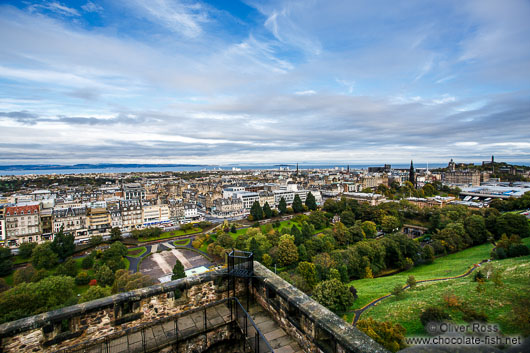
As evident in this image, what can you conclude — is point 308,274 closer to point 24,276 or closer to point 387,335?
point 387,335

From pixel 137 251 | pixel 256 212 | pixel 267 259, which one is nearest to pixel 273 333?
pixel 267 259

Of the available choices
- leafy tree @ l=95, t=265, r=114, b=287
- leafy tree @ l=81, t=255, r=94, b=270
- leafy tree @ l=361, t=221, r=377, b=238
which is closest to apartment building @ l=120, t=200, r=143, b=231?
leafy tree @ l=81, t=255, r=94, b=270

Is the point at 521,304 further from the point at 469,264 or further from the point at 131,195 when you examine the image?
the point at 131,195

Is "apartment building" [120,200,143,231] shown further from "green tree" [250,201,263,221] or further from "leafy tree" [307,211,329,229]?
"leafy tree" [307,211,329,229]

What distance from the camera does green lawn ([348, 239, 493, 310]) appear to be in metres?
21.1

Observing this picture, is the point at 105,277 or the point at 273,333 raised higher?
the point at 273,333

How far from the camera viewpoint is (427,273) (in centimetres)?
2650

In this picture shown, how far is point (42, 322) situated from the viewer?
13.0 ft

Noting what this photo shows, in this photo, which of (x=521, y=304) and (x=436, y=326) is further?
(x=521, y=304)

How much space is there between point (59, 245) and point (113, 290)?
687 inches

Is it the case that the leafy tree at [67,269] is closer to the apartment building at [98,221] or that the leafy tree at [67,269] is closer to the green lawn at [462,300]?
the apartment building at [98,221]

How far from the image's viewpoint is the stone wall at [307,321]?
3348 mm

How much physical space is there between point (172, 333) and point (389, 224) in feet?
158

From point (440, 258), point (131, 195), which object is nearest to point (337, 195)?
point (440, 258)
